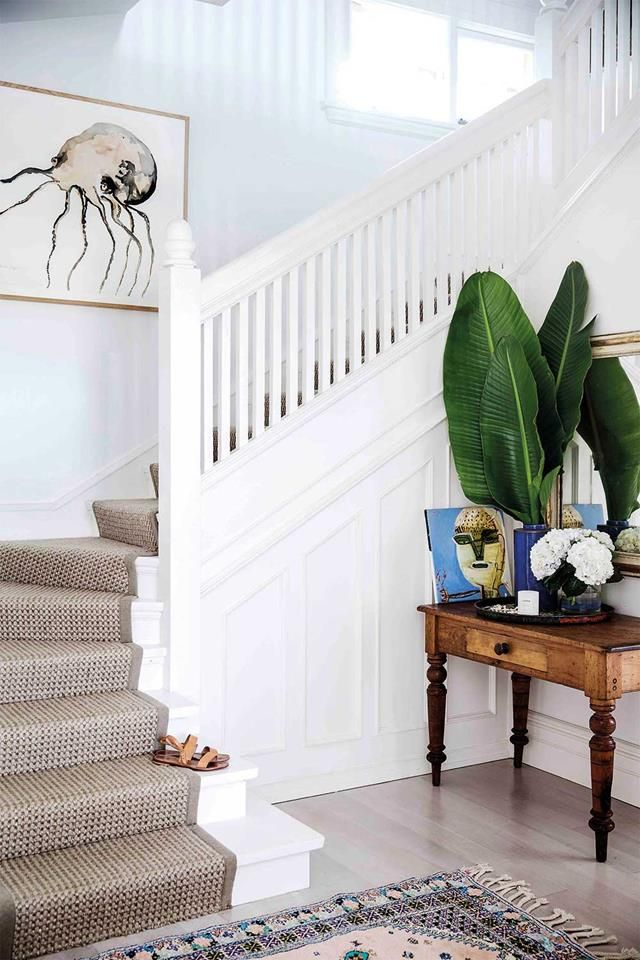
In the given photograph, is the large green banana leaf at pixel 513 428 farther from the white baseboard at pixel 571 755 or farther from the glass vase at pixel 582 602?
the white baseboard at pixel 571 755

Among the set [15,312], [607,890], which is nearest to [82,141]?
[15,312]

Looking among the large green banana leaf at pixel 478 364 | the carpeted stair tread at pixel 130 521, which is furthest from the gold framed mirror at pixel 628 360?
the carpeted stair tread at pixel 130 521

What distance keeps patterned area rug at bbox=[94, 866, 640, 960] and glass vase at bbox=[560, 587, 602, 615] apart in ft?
3.19

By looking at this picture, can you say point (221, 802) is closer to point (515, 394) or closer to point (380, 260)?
point (515, 394)

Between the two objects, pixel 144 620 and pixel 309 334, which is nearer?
pixel 144 620

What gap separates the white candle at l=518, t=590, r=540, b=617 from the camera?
3256mm

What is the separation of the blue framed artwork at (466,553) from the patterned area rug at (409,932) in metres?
1.22

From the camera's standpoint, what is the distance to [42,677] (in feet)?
9.72

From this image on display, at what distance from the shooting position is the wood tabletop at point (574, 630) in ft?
9.66

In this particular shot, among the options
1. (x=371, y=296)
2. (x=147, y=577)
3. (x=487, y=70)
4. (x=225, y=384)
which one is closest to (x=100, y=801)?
(x=147, y=577)

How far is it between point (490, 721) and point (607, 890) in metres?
1.23

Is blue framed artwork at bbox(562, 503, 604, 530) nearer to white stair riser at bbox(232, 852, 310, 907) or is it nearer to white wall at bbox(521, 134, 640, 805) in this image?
white wall at bbox(521, 134, 640, 805)

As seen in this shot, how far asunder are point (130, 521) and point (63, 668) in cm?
72

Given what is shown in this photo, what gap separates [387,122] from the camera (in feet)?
15.9
